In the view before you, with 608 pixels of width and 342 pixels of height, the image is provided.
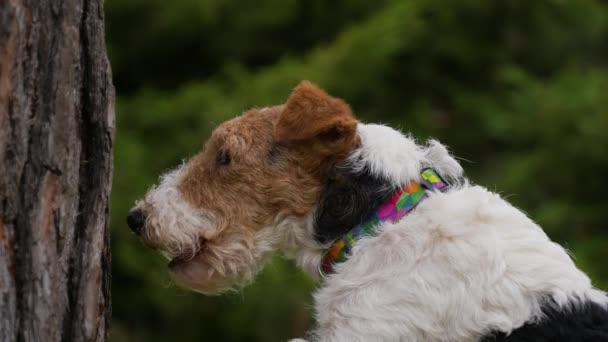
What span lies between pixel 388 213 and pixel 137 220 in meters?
1.20

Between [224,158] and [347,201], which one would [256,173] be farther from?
[347,201]

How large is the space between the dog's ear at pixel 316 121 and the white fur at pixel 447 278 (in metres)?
0.27

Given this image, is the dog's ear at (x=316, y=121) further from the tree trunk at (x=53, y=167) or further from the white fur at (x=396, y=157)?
the tree trunk at (x=53, y=167)

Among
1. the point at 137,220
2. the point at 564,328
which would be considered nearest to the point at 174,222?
the point at 137,220

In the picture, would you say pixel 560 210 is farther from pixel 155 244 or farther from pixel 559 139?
pixel 155 244

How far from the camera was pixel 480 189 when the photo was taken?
386 cm

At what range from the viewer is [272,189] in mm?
4020

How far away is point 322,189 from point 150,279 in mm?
4017

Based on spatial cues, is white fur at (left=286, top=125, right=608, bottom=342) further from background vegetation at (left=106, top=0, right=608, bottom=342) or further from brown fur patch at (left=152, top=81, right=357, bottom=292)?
background vegetation at (left=106, top=0, right=608, bottom=342)

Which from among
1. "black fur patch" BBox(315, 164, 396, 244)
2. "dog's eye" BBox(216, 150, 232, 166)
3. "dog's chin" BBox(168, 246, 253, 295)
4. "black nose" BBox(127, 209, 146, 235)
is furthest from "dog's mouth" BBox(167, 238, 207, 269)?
"black fur patch" BBox(315, 164, 396, 244)

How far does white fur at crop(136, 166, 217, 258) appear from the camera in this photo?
4008 millimetres

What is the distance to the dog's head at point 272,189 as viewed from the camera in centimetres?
386

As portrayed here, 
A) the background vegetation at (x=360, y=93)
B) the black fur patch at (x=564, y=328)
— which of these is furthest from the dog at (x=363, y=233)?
the background vegetation at (x=360, y=93)

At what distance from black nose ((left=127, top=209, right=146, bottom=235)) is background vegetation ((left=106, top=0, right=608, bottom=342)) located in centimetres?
274
